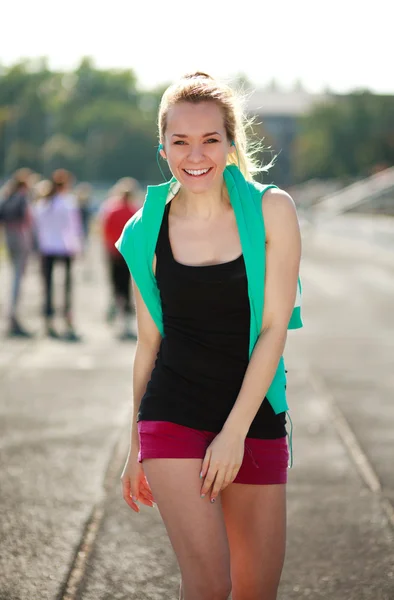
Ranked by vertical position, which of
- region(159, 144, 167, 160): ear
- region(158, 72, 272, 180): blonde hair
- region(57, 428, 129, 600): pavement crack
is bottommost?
region(57, 428, 129, 600): pavement crack

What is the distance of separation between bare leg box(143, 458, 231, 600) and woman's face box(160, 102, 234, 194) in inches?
31.0

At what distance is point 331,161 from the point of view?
85.6 metres

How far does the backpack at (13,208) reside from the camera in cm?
1248

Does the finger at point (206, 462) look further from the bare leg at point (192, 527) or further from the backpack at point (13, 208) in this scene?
the backpack at point (13, 208)

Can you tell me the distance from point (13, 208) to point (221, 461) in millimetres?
10231

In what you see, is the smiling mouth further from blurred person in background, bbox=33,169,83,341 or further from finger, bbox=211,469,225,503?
blurred person in background, bbox=33,169,83,341

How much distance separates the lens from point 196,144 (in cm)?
283

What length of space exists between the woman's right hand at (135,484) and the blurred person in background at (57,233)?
29.6 feet

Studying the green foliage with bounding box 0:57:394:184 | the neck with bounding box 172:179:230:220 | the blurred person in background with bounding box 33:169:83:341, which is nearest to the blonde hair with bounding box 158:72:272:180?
the neck with bounding box 172:179:230:220

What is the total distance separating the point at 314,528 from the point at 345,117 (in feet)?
269

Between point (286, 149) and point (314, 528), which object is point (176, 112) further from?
point (286, 149)

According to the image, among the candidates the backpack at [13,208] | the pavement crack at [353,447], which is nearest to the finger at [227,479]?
the pavement crack at [353,447]

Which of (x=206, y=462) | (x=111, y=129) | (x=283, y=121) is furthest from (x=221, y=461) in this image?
(x=283, y=121)

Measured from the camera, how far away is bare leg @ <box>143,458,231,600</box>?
2625 millimetres
